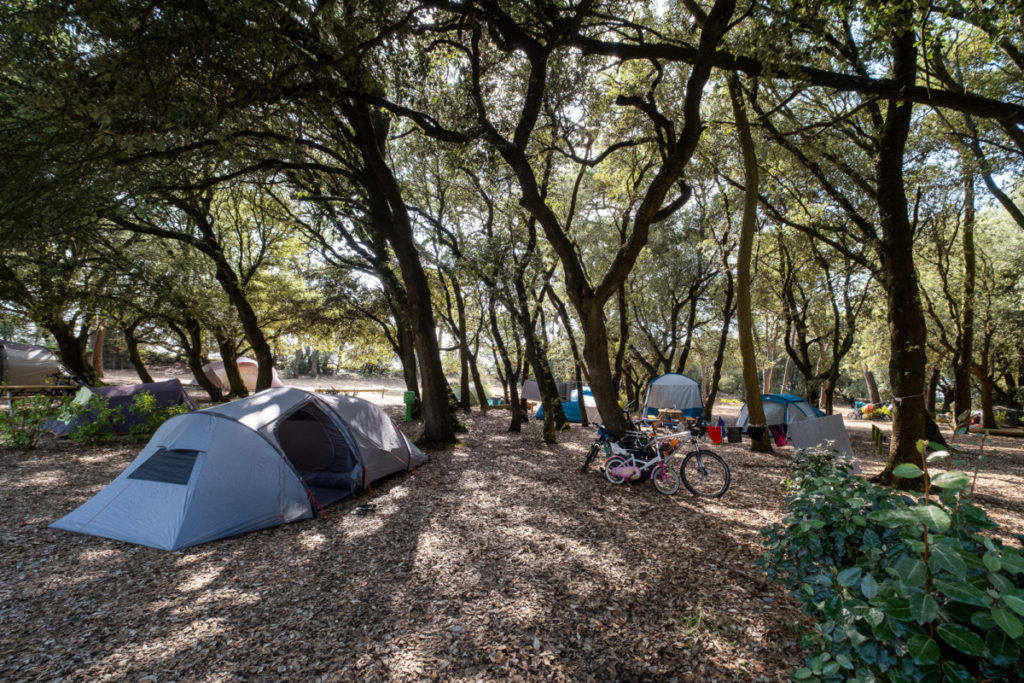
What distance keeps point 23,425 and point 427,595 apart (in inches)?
397

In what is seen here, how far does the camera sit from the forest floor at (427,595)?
116 inches

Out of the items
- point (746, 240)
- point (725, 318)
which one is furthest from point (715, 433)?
point (725, 318)

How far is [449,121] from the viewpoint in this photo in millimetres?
8609

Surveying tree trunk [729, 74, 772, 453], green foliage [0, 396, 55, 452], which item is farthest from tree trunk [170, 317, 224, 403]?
tree trunk [729, 74, 772, 453]

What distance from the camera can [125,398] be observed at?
10586 millimetres

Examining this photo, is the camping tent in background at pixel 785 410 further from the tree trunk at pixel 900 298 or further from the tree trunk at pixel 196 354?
the tree trunk at pixel 196 354

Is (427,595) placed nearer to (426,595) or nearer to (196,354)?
(426,595)

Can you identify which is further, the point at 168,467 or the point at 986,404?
the point at 986,404

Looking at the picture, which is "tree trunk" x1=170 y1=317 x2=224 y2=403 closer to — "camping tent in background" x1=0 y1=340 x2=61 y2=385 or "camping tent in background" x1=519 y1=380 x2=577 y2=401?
"camping tent in background" x1=0 y1=340 x2=61 y2=385

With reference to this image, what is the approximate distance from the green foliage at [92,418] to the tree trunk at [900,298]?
45.7 feet

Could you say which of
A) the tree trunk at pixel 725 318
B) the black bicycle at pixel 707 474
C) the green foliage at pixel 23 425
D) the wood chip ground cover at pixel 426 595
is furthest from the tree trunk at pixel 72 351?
the tree trunk at pixel 725 318

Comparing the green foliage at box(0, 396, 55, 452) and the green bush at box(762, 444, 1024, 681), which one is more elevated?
the green bush at box(762, 444, 1024, 681)

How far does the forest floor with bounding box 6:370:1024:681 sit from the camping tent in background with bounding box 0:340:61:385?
59.8ft

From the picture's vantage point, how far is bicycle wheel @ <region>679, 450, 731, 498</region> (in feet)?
20.6
